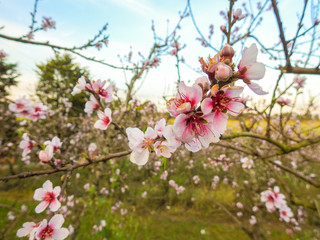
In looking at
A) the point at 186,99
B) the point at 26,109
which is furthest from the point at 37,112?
the point at 186,99

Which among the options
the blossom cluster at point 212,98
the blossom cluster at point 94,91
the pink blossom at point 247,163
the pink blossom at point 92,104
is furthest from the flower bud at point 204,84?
the pink blossom at point 247,163

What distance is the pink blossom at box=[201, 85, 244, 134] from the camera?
21.8 inches

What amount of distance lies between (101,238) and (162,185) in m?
3.51

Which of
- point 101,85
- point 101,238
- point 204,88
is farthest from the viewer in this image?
point 101,238

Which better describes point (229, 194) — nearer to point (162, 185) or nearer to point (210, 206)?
point (210, 206)

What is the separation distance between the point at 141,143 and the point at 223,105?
39 centimetres

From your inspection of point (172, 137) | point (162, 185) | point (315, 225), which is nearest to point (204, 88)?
point (172, 137)

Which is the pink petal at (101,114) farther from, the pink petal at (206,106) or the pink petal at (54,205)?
the pink petal at (206,106)

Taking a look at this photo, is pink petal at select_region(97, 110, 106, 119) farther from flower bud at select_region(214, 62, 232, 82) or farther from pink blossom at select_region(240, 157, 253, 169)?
pink blossom at select_region(240, 157, 253, 169)

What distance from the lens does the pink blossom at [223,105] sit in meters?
0.55

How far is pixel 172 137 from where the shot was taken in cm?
59

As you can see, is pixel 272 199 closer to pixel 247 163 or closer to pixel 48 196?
pixel 247 163

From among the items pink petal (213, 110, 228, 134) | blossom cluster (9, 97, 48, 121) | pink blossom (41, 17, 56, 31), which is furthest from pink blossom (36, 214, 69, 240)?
pink blossom (41, 17, 56, 31)

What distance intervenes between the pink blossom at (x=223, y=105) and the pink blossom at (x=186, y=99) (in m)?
0.05
